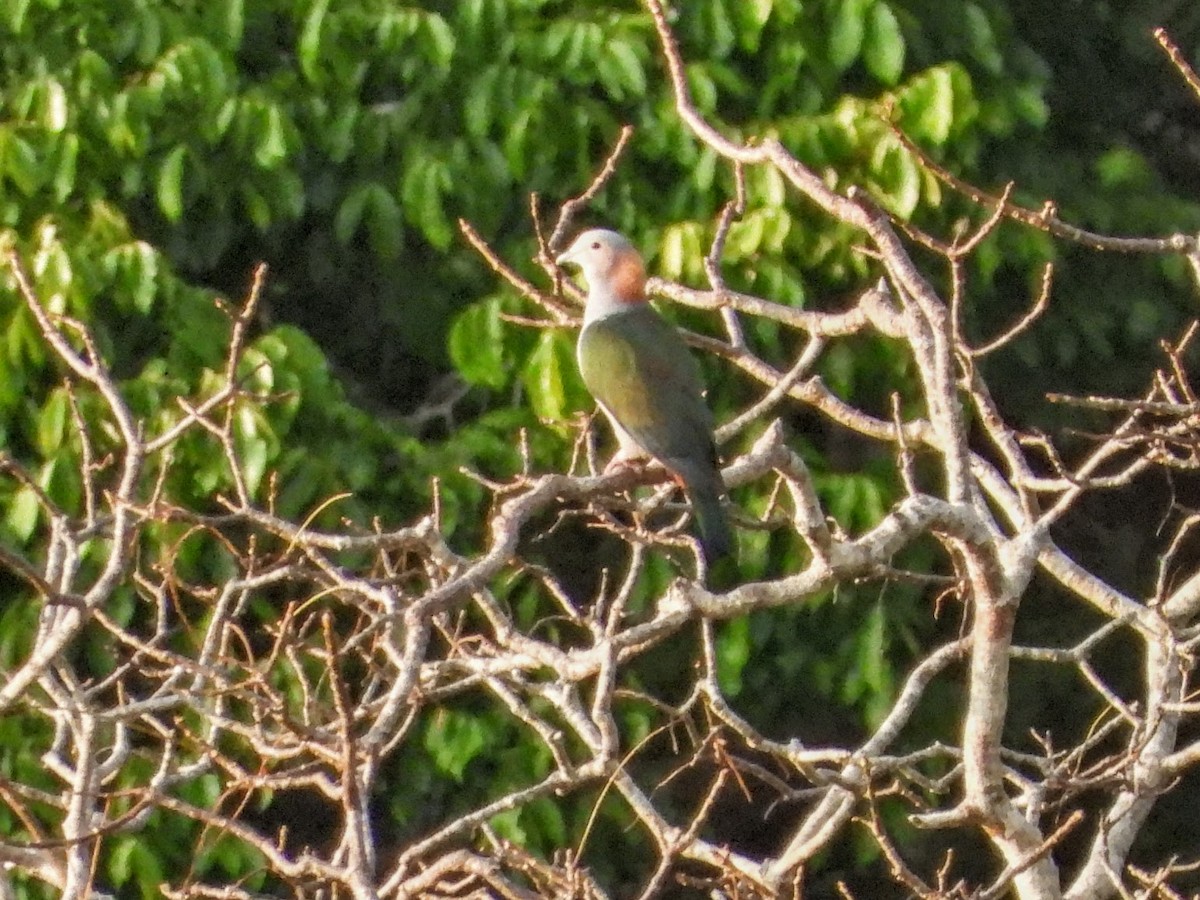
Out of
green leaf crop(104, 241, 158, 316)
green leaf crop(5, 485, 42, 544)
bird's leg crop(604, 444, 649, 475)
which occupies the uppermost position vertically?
bird's leg crop(604, 444, 649, 475)

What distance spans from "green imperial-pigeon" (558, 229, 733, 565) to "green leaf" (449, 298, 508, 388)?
0.42 m

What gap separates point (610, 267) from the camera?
4.73 m

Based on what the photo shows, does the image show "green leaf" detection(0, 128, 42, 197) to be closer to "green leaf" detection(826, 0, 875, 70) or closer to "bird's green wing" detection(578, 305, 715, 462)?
"bird's green wing" detection(578, 305, 715, 462)

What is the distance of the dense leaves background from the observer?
512 centimetres

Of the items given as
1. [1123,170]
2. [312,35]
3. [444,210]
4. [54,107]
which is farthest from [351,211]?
[1123,170]

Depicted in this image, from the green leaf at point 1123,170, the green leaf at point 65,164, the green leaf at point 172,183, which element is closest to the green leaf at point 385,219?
the green leaf at point 172,183

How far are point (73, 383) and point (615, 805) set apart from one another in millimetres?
1884

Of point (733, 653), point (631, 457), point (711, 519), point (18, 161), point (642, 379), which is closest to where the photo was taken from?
point (711, 519)

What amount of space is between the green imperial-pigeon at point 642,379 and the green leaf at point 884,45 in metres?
0.98

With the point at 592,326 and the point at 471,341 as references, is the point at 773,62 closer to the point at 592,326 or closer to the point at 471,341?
the point at 471,341

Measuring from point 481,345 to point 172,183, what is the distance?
2.79 feet

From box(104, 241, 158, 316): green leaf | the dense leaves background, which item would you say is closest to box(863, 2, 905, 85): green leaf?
the dense leaves background

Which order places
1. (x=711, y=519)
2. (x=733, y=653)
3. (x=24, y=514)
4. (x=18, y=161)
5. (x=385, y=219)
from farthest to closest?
(x=733, y=653) → (x=385, y=219) → (x=18, y=161) → (x=24, y=514) → (x=711, y=519)

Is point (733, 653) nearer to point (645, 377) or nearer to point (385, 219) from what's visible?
point (385, 219)
